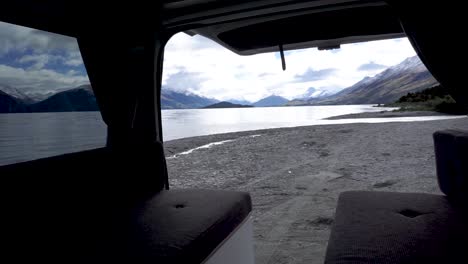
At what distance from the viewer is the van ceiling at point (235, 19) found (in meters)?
2.10

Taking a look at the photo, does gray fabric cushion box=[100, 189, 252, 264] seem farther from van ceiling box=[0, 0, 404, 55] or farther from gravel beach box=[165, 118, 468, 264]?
van ceiling box=[0, 0, 404, 55]

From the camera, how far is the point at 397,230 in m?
1.48

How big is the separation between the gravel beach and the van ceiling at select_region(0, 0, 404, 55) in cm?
186

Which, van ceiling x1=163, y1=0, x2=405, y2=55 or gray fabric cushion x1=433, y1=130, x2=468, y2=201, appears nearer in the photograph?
gray fabric cushion x1=433, y1=130, x2=468, y2=201

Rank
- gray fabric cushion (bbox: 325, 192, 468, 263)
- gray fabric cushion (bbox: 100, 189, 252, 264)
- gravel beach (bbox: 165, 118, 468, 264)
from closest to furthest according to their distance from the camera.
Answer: gray fabric cushion (bbox: 325, 192, 468, 263)
gray fabric cushion (bbox: 100, 189, 252, 264)
gravel beach (bbox: 165, 118, 468, 264)

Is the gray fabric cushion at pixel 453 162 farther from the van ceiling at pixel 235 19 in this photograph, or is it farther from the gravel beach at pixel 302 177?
the van ceiling at pixel 235 19

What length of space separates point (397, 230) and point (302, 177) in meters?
4.00

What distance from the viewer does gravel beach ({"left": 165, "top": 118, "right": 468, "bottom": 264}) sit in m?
2.80

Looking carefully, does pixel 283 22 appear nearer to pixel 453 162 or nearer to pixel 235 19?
pixel 235 19

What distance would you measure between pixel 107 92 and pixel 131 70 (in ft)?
0.93

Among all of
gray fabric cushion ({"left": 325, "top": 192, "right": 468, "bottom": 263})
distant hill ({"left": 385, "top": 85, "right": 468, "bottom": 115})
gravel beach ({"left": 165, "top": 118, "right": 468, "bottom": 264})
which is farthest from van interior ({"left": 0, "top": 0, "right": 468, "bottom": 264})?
distant hill ({"left": 385, "top": 85, "right": 468, "bottom": 115})

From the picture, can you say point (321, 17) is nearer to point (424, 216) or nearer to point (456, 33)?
point (456, 33)

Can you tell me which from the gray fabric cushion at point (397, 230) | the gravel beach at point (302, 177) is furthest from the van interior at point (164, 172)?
the gravel beach at point (302, 177)

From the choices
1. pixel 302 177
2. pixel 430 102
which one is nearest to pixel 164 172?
pixel 302 177
